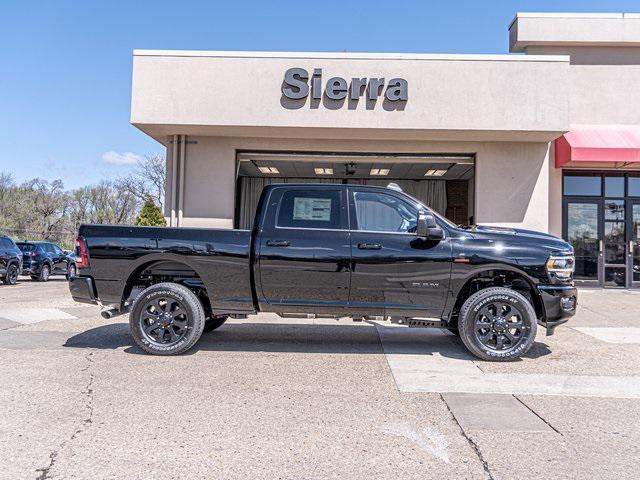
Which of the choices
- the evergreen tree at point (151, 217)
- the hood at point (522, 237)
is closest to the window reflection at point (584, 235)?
the hood at point (522, 237)

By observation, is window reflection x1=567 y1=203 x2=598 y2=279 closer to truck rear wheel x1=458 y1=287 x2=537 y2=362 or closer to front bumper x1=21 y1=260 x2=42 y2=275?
truck rear wheel x1=458 y1=287 x2=537 y2=362

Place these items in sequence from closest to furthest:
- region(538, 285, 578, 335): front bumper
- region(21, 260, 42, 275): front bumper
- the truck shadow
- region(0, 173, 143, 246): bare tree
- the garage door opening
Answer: region(538, 285, 578, 335): front bumper < the truck shadow < the garage door opening < region(21, 260, 42, 275): front bumper < region(0, 173, 143, 246): bare tree

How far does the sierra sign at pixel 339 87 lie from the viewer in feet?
43.7

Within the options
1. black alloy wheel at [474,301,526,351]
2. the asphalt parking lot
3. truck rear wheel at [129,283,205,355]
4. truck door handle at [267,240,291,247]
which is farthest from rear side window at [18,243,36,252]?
black alloy wheel at [474,301,526,351]

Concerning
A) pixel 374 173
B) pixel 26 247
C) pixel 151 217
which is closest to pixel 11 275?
pixel 26 247

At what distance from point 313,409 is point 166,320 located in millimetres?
2660

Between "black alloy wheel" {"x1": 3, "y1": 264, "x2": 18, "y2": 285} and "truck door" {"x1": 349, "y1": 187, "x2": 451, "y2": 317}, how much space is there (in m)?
16.3

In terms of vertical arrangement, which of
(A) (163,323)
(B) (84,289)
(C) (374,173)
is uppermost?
(C) (374,173)

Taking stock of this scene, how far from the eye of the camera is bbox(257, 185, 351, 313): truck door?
6.20 metres

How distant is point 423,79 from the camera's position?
13.5m

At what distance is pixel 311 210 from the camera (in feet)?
21.1

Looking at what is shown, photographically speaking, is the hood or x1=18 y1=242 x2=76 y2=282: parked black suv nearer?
the hood

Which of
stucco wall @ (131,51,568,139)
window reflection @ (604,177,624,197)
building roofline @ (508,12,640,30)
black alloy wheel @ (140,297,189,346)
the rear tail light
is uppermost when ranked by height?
building roofline @ (508,12,640,30)

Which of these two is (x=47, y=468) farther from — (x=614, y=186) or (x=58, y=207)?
(x=58, y=207)
